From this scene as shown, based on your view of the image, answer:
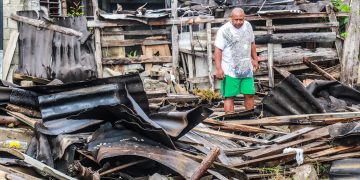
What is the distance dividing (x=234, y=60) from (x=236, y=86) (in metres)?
0.46

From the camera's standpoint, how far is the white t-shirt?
9.63 meters

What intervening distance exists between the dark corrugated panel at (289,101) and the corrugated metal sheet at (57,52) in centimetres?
599

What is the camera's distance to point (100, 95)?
21.7ft

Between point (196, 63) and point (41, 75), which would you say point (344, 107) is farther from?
point (41, 75)

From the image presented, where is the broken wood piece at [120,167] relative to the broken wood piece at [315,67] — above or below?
below

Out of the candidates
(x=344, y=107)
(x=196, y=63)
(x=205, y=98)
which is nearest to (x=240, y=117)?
(x=344, y=107)

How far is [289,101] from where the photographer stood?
27.9 feet

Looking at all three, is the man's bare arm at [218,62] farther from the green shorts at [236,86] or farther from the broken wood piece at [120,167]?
the broken wood piece at [120,167]

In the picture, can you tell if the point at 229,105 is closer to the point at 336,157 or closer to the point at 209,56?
the point at 209,56

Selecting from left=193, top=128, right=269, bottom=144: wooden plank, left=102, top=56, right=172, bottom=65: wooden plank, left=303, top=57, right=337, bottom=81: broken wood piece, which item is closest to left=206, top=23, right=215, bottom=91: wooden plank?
left=102, top=56, right=172, bottom=65: wooden plank

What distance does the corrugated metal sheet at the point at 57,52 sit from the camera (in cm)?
1362

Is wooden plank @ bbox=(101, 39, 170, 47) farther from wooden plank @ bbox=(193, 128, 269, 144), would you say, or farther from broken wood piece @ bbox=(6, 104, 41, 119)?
broken wood piece @ bbox=(6, 104, 41, 119)

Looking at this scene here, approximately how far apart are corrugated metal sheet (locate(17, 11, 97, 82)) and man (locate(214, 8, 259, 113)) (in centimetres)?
472

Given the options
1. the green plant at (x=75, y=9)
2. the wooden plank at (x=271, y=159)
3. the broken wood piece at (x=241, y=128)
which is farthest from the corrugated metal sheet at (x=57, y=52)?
the wooden plank at (x=271, y=159)
